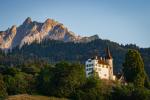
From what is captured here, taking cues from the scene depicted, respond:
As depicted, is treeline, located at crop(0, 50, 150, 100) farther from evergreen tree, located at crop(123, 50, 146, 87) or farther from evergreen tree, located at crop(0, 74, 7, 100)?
evergreen tree, located at crop(123, 50, 146, 87)

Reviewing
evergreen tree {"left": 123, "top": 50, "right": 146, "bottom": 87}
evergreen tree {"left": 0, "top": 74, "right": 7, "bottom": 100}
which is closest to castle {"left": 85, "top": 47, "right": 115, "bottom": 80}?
evergreen tree {"left": 123, "top": 50, "right": 146, "bottom": 87}

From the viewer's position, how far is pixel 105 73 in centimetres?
12875

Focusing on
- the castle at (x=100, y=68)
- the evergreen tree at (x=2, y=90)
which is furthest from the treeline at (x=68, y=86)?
the castle at (x=100, y=68)

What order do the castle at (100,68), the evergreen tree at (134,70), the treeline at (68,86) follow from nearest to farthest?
the treeline at (68,86) < the evergreen tree at (134,70) < the castle at (100,68)

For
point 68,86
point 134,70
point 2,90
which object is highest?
point 134,70

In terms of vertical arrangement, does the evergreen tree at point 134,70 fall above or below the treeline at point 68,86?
above

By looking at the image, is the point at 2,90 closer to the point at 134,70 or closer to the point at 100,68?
the point at 134,70

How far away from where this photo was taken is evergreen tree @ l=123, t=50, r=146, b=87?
114 m

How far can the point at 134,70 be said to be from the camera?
116 m

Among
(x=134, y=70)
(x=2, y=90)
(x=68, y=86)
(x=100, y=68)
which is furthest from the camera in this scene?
(x=100, y=68)

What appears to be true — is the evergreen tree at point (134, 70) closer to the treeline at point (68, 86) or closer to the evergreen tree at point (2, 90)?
the treeline at point (68, 86)

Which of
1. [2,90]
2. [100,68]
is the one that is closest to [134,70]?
[100,68]

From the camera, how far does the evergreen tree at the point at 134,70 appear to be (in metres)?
114

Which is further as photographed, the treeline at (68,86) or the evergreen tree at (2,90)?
the treeline at (68,86)
